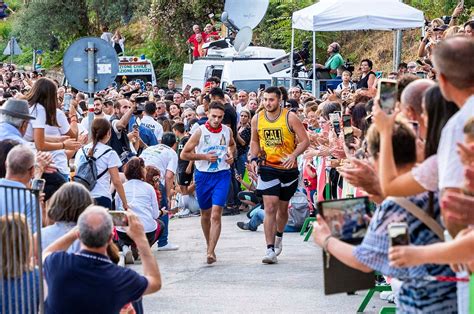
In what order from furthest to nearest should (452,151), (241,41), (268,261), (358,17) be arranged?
(241,41) < (358,17) < (268,261) < (452,151)

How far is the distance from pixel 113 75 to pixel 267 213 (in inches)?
145

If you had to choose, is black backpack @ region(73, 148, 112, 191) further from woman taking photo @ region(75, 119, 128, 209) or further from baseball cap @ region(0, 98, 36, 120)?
baseball cap @ region(0, 98, 36, 120)

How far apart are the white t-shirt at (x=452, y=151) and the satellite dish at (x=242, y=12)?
28241 millimetres

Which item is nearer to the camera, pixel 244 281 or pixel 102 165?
pixel 244 281

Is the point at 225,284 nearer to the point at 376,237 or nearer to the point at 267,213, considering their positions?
the point at 267,213

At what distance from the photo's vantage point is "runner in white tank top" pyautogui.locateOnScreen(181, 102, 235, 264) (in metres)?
14.1

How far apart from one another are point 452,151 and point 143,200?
8.81m

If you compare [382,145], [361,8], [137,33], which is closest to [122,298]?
[382,145]

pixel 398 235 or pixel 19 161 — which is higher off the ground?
pixel 398 235

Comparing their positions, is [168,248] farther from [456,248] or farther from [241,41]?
[241,41]

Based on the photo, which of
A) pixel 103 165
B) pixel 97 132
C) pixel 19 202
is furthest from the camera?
pixel 97 132

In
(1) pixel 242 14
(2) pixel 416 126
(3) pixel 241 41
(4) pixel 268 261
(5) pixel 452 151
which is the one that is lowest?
(4) pixel 268 261

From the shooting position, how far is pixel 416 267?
5.75m

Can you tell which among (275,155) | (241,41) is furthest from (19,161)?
(241,41)
